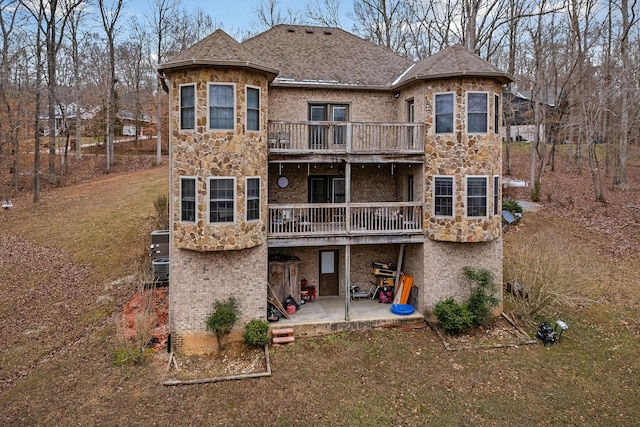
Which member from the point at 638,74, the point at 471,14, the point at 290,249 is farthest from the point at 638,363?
the point at 638,74

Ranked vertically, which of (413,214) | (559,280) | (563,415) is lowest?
(563,415)

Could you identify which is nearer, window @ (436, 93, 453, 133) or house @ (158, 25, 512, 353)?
house @ (158, 25, 512, 353)

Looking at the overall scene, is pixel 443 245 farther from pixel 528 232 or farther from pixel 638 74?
pixel 638 74

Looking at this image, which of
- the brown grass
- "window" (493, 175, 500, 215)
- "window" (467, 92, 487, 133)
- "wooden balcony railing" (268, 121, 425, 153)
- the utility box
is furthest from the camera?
the utility box

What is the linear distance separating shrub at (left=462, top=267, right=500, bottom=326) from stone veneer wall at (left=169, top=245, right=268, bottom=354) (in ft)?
23.4

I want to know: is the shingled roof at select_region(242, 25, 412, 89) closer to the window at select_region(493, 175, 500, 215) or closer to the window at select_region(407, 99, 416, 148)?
the window at select_region(407, 99, 416, 148)

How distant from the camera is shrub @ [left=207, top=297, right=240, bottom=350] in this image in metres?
12.6

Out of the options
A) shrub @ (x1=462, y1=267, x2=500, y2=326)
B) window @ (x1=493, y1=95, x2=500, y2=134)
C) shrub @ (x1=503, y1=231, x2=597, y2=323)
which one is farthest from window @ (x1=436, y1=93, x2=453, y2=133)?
shrub @ (x1=503, y1=231, x2=597, y2=323)

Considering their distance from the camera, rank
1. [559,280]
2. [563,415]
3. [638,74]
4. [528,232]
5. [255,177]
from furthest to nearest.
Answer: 1. [638,74]
2. [528,232]
3. [559,280]
4. [255,177]
5. [563,415]

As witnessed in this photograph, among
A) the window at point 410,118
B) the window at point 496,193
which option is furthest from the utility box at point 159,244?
the window at point 496,193

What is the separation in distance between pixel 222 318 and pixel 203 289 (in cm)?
108

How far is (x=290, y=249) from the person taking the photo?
15945mm

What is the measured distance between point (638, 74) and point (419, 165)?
20.8 meters

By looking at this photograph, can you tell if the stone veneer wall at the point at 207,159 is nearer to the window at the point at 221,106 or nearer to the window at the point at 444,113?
the window at the point at 221,106
